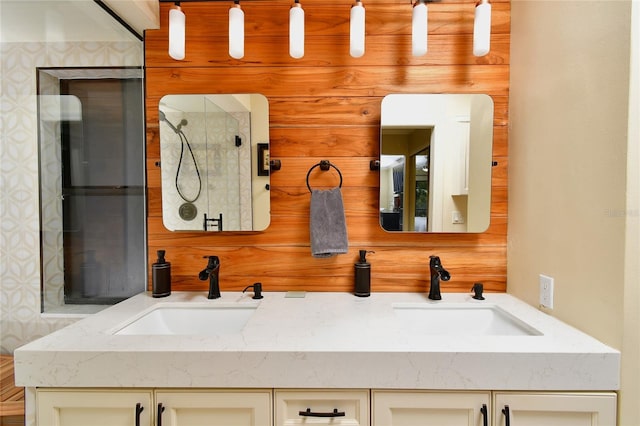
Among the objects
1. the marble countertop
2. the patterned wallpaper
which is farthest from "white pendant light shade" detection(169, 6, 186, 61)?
the marble countertop

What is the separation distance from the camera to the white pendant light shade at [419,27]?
1.17 m

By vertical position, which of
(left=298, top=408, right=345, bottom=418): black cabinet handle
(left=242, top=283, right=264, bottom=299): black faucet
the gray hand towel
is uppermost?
the gray hand towel

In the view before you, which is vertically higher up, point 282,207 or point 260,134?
point 260,134

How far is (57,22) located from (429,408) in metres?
1.94

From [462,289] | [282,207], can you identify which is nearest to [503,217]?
[462,289]

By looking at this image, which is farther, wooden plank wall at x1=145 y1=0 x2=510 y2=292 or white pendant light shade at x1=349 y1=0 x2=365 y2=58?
wooden plank wall at x1=145 y1=0 x2=510 y2=292

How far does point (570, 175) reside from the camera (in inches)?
37.6

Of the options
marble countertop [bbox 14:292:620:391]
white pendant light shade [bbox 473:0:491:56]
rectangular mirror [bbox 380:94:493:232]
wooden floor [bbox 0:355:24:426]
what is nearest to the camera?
marble countertop [bbox 14:292:620:391]

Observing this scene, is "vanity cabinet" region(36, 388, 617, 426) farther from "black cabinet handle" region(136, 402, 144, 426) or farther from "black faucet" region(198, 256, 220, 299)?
"black faucet" region(198, 256, 220, 299)

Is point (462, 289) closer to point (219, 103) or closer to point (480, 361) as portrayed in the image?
point (480, 361)

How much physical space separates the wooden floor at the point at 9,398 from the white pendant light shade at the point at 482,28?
215cm

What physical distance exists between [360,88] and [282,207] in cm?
66

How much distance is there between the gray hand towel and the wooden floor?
3.81ft

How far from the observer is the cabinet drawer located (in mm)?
821
